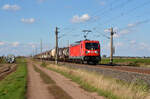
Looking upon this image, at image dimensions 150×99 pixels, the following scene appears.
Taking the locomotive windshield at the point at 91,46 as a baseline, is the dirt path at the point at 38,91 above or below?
below

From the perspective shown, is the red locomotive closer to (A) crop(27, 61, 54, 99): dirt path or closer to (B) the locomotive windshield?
(B) the locomotive windshield

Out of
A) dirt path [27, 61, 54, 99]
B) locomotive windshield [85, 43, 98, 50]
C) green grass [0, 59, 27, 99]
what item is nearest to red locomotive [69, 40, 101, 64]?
locomotive windshield [85, 43, 98, 50]

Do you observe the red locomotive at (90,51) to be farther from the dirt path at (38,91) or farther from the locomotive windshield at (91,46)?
the dirt path at (38,91)

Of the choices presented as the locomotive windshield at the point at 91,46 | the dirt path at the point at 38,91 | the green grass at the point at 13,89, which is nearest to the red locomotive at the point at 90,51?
the locomotive windshield at the point at 91,46

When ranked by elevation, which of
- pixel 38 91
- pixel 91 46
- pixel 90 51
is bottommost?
pixel 38 91

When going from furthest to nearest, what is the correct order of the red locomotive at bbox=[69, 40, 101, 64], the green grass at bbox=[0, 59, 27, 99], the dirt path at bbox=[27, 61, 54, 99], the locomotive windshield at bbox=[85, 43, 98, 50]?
1. the locomotive windshield at bbox=[85, 43, 98, 50]
2. the red locomotive at bbox=[69, 40, 101, 64]
3. the green grass at bbox=[0, 59, 27, 99]
4. the dirt path at bbox=[27, 61, 54, 99]

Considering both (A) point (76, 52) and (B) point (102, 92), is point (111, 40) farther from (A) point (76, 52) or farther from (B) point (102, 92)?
(B) point (102, 92)

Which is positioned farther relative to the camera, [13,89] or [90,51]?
[90,51]

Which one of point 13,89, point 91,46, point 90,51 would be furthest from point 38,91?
point 91,46

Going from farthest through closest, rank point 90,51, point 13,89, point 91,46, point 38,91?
1. point 91,46
2. point 90,51
3. point 13,89
4. point 38,91

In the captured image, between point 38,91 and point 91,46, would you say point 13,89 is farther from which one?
point 91,46

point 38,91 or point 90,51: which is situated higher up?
point 90,51

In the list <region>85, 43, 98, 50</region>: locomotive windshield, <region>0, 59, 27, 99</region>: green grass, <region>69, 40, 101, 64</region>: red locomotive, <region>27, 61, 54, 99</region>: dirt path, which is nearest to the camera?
<region>27, 61, 54, 99</region>: dirt path

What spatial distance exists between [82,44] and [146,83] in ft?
82.8
